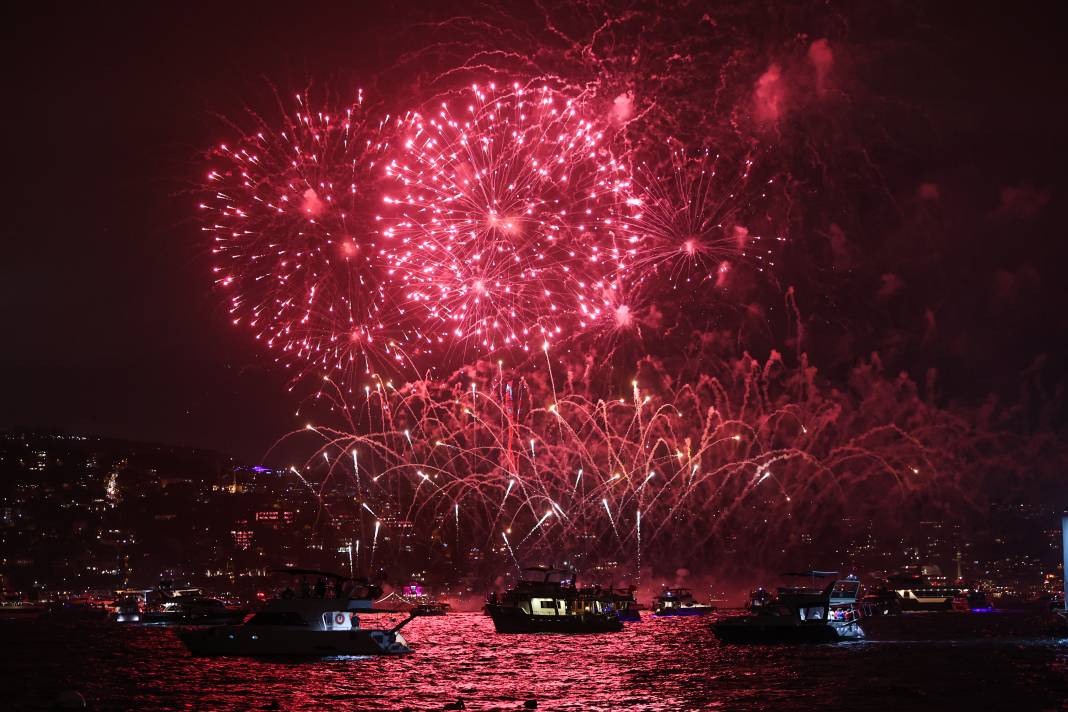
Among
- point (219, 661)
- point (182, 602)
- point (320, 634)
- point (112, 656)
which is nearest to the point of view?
point (320, 634)

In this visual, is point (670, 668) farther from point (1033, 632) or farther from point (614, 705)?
point (1033, 632)

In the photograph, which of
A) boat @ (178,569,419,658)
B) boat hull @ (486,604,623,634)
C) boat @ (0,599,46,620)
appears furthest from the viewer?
boat @ (0,599,46,620)

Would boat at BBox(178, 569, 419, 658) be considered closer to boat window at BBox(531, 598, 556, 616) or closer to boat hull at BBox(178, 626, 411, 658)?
boat hull at BBox(178, 626, 411, 658)

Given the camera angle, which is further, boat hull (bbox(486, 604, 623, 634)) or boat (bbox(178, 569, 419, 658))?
boat hull (bbox(486, 604, 623, 634))

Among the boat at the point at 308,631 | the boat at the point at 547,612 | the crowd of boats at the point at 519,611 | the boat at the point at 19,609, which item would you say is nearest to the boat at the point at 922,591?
the crowd of boats at the point at 519,611

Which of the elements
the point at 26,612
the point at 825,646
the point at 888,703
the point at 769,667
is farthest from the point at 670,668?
the point at 26,612

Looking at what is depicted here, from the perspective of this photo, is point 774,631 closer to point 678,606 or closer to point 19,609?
point 678,606

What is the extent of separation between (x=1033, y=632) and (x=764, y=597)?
89.9ft

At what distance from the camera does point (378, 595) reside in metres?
71.3

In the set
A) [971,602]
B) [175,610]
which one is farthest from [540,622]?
[971,602]

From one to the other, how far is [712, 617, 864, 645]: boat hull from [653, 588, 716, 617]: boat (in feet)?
190

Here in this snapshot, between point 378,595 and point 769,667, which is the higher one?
point 378,595

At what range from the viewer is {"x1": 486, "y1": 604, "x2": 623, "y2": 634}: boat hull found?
329 ft

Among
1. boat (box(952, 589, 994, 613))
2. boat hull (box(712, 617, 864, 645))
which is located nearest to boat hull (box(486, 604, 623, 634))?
boat hull (box(712, 617, 864, 645))
